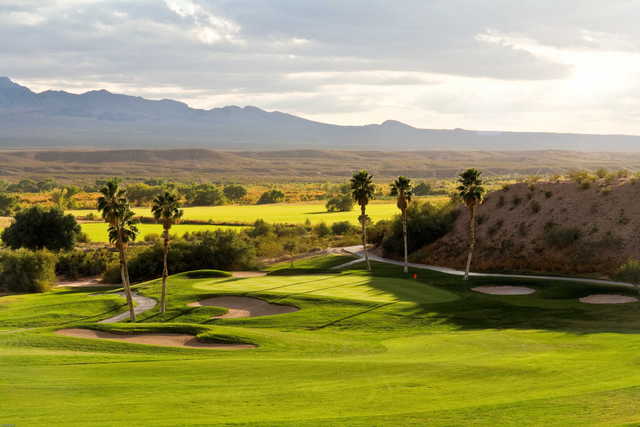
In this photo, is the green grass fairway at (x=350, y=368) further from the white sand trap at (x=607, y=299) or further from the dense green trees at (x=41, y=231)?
the dense green trees at (x=41, y=231)

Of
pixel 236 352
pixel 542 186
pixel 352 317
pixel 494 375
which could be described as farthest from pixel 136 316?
pixel 542 186

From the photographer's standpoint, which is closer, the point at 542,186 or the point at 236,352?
the point at 236,352

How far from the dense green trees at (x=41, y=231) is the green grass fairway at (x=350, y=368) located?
4067 cm

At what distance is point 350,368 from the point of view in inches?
926

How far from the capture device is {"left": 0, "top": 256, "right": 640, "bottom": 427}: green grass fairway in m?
17.6

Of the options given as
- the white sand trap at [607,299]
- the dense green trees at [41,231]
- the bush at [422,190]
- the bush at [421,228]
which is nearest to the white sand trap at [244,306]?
the white sand trap at [607,299]

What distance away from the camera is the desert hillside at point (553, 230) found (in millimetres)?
58406

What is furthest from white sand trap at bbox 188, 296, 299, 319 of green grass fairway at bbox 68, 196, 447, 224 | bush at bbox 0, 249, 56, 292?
green grass fairway at bbox 68, 196, 447, 224

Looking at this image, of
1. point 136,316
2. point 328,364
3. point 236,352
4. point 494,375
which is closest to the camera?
point 494,375

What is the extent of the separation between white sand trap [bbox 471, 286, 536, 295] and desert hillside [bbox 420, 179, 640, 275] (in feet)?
34.2

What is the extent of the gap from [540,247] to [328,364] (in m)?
44.3

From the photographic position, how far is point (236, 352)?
1099 inches

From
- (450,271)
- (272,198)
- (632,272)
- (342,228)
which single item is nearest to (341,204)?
(342,228)

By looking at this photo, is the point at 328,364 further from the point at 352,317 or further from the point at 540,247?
the point at 540,247
